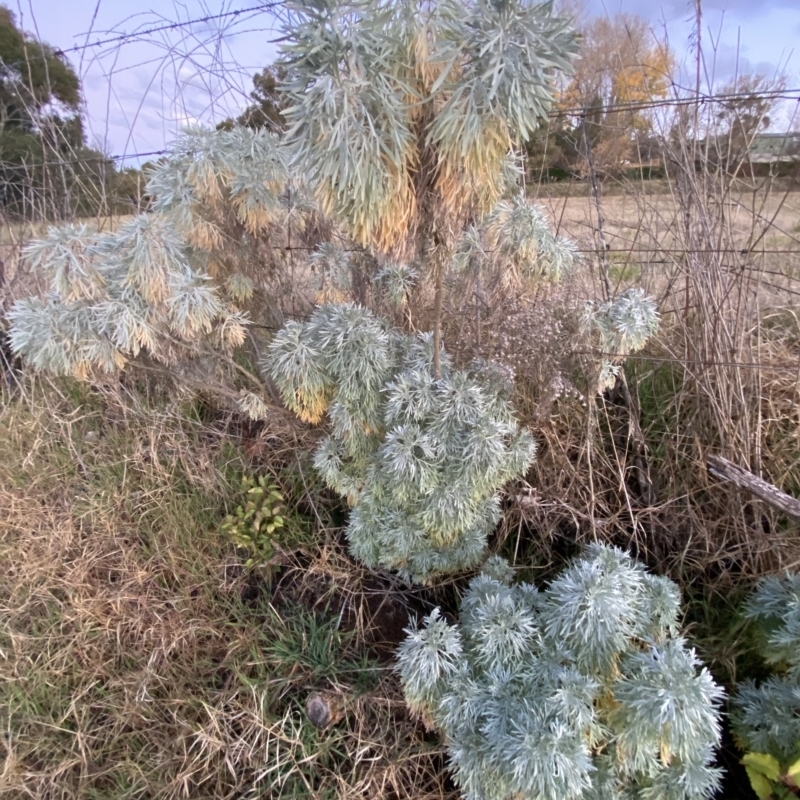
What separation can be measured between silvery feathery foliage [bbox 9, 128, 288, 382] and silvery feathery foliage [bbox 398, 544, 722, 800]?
3.53ft

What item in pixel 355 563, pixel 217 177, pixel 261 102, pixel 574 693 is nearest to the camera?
pixel 574 693

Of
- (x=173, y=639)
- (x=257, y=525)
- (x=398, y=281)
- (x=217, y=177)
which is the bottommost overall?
(x=173, y=639)

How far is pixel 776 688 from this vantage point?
1.30 meters

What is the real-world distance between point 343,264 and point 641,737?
1444 millimetres

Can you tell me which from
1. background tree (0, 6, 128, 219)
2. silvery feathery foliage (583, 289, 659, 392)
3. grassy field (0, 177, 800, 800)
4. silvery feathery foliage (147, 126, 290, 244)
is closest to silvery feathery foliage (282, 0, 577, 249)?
silvery feathery foliage (147, 126, 290, 244)

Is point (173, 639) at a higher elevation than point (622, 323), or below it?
below

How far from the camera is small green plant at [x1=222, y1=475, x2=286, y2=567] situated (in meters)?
1.94

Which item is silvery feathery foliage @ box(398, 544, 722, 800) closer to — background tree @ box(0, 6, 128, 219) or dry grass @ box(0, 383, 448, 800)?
dry grass @ box(0, 383, 448, 800)

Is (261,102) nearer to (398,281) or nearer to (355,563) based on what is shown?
(398,281)

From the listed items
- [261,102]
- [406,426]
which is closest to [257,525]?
[406,426]

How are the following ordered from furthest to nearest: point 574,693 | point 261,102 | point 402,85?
point 261,102 → point 574,693 → point 402,85

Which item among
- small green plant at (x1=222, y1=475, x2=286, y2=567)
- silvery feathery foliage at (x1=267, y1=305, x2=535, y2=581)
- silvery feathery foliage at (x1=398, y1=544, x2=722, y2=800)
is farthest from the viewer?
small green plant at (x1=222, y1=475, x2=286, y2=567)

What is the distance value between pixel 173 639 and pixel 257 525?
462mm

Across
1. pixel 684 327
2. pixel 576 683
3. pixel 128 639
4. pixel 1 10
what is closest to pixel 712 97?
pixel 684 327
